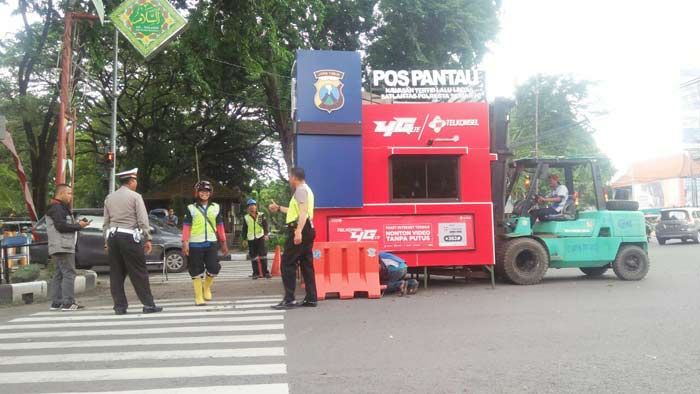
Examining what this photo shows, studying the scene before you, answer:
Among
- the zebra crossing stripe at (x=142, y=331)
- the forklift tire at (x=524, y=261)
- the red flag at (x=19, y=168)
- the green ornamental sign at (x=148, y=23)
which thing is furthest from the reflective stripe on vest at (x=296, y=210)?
the green ornamental sign at (x=148, y=23)

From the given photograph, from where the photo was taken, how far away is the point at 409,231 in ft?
30.1

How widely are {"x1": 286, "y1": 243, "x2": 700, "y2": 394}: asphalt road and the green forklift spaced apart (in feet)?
4.23

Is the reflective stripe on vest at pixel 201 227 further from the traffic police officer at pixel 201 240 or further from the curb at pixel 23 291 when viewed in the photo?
the curb at pixel 23 291

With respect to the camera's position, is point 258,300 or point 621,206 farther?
point 621,206

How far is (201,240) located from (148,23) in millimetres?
5961

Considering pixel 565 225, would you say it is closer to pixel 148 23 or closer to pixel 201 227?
pixel 201 227

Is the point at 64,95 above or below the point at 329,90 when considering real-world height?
above

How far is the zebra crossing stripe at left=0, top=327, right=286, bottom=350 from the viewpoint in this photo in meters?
5.63

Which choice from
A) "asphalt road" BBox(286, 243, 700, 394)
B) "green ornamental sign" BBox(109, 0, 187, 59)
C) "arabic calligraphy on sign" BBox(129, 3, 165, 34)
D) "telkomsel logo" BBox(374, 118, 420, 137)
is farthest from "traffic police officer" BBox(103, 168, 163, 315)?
"arabic calligraphy on sign" BBox(129, 3, 165, 34)

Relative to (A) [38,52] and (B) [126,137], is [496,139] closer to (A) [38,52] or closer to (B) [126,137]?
(A) [38,52]

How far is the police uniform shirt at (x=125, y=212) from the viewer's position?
7473 millimetres

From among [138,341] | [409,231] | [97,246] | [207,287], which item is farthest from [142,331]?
[97,246]

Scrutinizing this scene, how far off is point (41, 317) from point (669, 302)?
8418 millimetres

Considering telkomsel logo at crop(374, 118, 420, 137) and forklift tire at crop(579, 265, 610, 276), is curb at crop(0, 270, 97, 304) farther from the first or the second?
forklift tire at crop(579, 265, 610, 276)
